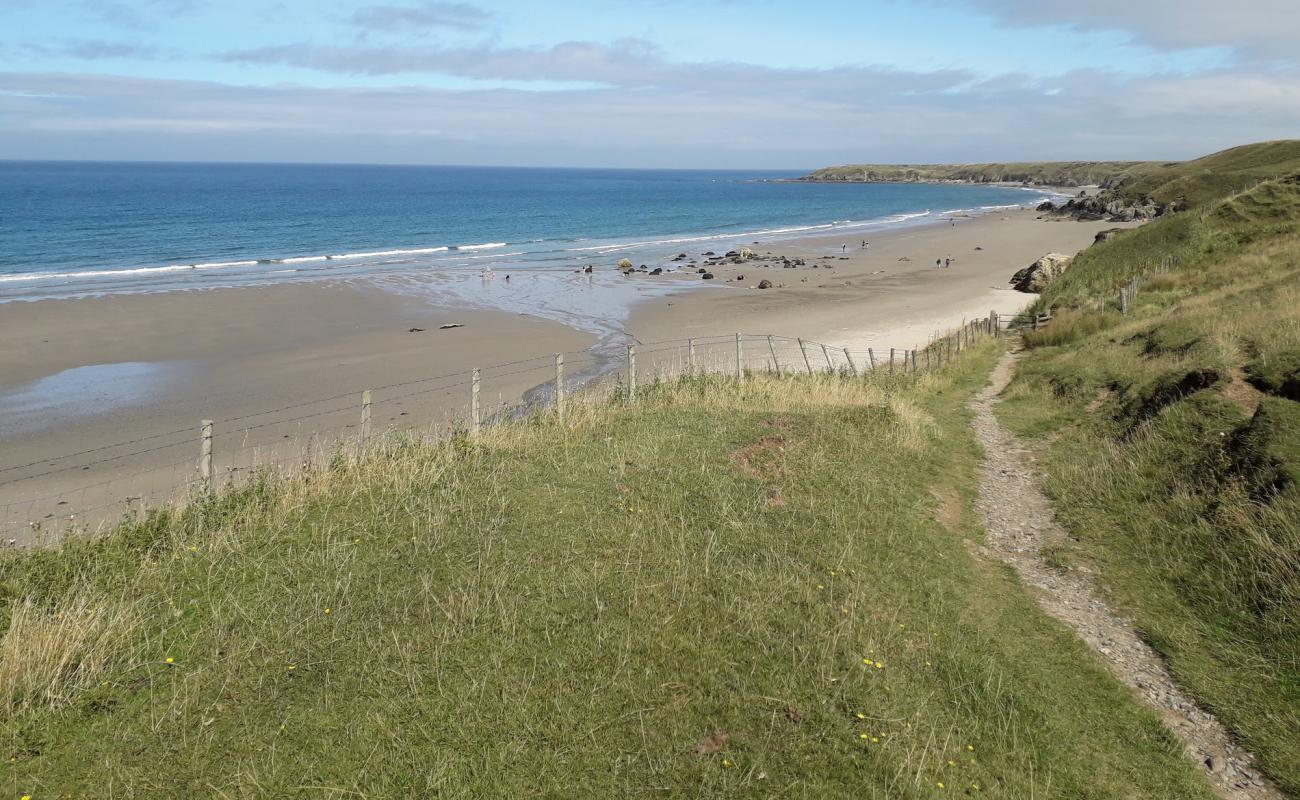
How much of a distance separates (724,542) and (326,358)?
73.2ft

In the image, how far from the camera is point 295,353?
30.1 meters

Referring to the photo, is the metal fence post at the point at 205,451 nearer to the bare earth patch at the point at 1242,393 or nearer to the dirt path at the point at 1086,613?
the dirt path at the point at 1086,613

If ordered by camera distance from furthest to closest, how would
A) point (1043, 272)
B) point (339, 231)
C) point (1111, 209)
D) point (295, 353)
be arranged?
point (1111, 209), point (339, 231), point (1043, 272), point (295, 353)

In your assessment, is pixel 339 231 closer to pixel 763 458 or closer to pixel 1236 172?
pixel 763 458

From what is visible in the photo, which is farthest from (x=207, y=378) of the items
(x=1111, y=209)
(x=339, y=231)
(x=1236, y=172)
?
(x=1111, y=209)

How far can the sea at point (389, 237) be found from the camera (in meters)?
48.3

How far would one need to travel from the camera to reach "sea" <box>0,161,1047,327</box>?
48.3 m

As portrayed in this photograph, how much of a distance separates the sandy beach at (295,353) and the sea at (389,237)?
3.13m

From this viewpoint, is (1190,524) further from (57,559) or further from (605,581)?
(57,559)

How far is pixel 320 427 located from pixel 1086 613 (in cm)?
1715

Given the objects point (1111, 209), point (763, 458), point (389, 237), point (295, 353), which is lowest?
point (295, 353)

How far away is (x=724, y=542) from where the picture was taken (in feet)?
36.0

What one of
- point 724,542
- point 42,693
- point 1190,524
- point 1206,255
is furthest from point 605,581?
point 1206,255

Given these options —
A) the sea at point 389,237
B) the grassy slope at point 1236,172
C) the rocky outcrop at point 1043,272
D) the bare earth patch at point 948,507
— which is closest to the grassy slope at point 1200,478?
the bare earth patch at point 948,507
